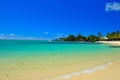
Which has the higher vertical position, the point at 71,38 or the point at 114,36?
the point at 71,38

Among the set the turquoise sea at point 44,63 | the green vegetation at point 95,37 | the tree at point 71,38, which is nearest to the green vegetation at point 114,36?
the green vegetation at point 95,37

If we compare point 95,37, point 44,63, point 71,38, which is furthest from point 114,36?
point 44,63

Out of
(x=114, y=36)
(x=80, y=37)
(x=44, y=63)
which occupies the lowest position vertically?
(x=44, y=63)

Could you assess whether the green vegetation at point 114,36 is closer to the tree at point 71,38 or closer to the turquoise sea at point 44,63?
the tree at point 71,38

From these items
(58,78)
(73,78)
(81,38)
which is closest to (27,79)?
(58,78)

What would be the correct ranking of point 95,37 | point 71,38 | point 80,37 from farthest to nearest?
point 71,38 < point 80,37 < point 95,37

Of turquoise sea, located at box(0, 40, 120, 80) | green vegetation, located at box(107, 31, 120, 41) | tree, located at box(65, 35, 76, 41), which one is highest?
tree, located at box(65, 35, 76, 41)

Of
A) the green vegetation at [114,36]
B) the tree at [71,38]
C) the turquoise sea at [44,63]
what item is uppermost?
the tree at [71,38]

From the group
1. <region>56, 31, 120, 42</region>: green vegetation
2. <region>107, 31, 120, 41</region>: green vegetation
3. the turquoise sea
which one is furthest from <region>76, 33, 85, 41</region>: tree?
the turquoise sea

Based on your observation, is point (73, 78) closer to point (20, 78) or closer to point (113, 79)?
point (113, 79)

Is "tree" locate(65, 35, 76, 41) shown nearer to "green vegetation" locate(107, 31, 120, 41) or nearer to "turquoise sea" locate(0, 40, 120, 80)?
"green vegetation" locate(107, 31, 120, 41)

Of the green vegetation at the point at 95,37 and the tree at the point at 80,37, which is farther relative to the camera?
the tree at the point at 80,37

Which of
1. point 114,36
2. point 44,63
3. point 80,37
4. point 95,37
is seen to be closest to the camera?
point 44,63

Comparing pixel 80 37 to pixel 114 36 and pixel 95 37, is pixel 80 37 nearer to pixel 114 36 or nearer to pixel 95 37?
pixel 95 37
